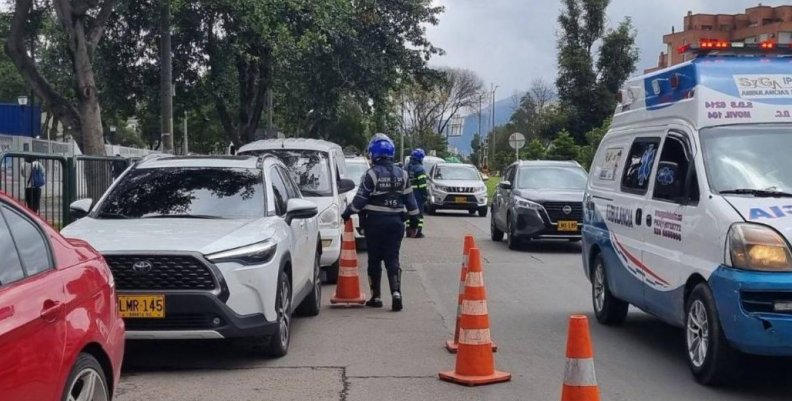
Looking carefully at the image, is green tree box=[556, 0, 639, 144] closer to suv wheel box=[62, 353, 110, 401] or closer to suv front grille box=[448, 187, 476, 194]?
suv front grille box=[448, 187, 476, 194]

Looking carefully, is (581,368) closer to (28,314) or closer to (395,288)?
(28,314)

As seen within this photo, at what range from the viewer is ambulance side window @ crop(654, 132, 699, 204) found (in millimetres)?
7688

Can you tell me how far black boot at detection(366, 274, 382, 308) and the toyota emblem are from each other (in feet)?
12.9

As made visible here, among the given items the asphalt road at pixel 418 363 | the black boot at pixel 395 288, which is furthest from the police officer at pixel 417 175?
the black boot at pixel 395 288

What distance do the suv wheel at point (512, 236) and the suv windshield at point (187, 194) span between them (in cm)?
992

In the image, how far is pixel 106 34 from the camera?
26.7m

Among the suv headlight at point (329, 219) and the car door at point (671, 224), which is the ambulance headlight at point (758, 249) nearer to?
the car door at point (671, 224)

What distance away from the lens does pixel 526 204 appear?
18250 mm

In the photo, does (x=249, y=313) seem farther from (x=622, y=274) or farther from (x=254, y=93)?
(x=254, y=93)

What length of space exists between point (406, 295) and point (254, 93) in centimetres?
2481

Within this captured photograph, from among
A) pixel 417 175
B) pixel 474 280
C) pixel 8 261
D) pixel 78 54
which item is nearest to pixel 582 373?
pixel 474 280

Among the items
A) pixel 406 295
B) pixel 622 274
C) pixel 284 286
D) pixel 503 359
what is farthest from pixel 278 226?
pixel 406 295

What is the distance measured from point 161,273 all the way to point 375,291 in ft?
13.2

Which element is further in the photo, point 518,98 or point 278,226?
point 518,98
